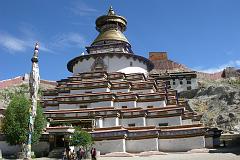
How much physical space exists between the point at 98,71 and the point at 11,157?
1521 cm

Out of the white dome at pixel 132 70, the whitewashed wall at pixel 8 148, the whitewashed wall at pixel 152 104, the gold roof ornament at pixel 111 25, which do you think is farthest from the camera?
the gold roof ornament at pixel 111 25

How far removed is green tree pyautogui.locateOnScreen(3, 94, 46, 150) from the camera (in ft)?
98.0

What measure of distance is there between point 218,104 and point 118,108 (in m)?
35.7

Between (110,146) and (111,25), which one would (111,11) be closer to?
(111,25)

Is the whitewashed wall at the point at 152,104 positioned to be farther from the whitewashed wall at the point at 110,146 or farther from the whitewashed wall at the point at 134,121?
the whitewashed wall at the point at 110,146

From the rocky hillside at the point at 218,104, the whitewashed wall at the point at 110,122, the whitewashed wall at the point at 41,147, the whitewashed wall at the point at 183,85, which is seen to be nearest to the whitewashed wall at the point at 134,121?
the whitewashed wall at the point at 110,122

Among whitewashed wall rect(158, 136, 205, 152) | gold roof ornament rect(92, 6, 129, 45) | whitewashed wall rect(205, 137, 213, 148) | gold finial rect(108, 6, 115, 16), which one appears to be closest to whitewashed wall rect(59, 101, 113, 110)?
whitewashed wall rect(158, 136, 205, 152)

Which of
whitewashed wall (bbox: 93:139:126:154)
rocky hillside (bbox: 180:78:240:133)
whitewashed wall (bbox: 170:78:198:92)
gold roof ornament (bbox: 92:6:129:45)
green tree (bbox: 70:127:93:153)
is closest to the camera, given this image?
green tree (bbox: 70:127:93:153)

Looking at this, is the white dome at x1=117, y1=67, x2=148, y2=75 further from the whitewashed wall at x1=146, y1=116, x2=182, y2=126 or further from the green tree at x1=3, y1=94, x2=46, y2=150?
the green tree at x1=3, y1=94, x2=46, y2=150

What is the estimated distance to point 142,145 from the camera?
32.2m

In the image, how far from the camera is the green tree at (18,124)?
29.9 metres

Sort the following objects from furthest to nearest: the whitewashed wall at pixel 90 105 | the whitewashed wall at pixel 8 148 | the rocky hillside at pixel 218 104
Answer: the rocky hillside at pixel 218 104 → the whitewashed wall at pixel 90 105 → the whitewashed wall at pixel 8 148

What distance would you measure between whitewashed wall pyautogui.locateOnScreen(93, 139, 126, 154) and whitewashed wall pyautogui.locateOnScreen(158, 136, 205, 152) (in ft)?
12.0

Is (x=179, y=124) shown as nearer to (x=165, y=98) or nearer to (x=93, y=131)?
(x=165, y=98)
